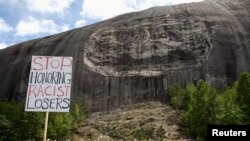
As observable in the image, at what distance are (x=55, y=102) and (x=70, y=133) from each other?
22.7 m

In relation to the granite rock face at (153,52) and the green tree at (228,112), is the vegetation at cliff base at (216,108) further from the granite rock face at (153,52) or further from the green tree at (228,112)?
the granite rock face at (153,52)

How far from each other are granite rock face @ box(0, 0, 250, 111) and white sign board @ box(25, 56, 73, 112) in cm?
2742

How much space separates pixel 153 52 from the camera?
40.5 meters

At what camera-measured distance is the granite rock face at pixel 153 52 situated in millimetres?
38438

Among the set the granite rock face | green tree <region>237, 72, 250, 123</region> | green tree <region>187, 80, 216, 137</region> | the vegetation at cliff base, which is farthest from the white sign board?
the granite rock face

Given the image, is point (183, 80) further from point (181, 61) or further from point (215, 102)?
point (215, 102)

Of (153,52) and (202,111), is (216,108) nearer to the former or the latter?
(202,111)

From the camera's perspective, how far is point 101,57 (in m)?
41.9

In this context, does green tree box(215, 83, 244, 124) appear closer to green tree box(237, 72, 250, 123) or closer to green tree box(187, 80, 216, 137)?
green tree box(187, 80, 216, 137)

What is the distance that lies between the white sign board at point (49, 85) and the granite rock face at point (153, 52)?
2742 centimetres

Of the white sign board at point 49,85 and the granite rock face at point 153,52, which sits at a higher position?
the granite rock face at point 153,52

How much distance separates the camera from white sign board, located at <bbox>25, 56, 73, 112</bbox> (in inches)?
404

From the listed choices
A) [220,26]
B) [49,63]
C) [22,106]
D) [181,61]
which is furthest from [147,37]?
[49,63]

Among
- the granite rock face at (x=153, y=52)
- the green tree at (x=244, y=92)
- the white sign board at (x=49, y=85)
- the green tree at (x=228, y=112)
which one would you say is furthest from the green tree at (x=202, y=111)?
the white sign board at (x=49, y=85)
